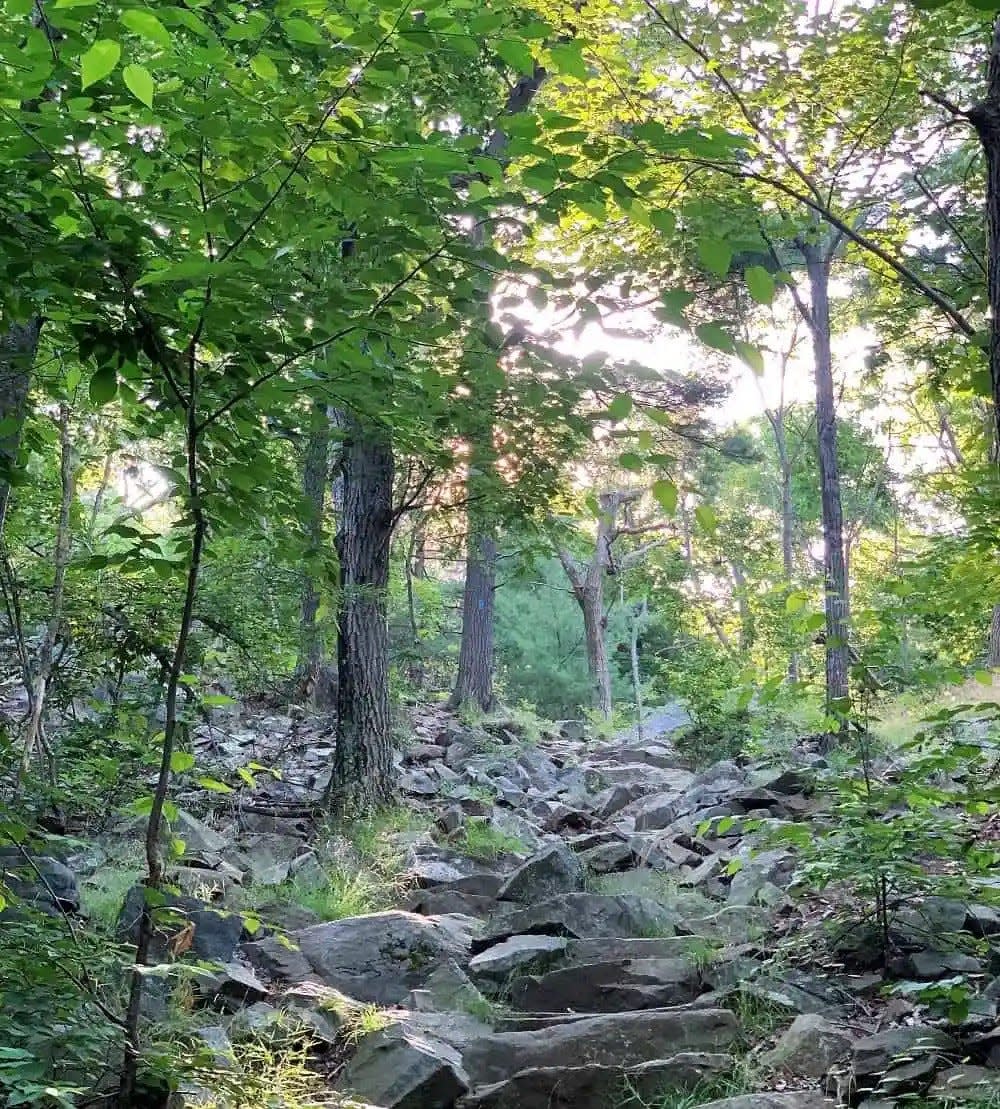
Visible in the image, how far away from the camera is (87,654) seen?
5.78 meters

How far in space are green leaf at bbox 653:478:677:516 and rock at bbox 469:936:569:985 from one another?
346cm

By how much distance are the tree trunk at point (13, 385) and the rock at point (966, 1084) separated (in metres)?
3.35

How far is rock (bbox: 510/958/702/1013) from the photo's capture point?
432 cm

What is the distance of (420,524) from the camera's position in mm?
9086

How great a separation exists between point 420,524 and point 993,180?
652 cm

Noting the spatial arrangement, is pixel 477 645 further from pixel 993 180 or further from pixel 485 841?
pixel 993 180

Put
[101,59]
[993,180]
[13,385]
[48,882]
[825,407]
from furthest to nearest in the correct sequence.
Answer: [825,407]
[48,882]
[13,385]
[993,180]
[101,59]

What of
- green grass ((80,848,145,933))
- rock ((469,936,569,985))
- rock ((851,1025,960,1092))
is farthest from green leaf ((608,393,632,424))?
rock ((469,936,569,985))

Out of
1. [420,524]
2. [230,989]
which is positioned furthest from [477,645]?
[230,989]

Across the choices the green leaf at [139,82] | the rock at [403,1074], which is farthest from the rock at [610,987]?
the green leaf at [139,82]

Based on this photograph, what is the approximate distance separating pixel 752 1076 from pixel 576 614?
25451mm

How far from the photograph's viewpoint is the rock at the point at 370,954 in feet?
15.7

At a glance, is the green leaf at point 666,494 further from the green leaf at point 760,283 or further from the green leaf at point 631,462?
the green leaf at point 760,283

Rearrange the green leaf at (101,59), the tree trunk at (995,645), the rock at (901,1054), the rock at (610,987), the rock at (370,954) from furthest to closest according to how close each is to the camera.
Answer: the tree trunk at (995,645), the rock at (370,954), the rock at (610,987), the rock at (901,1054), the green leaf at (101,59)
